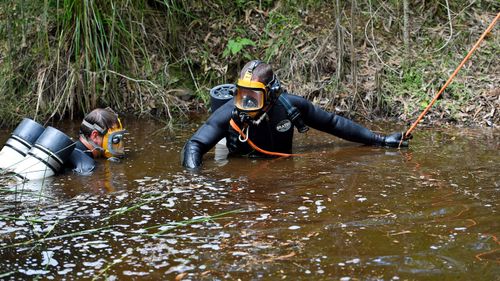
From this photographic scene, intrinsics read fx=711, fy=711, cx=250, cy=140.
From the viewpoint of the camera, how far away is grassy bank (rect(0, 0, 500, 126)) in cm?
693

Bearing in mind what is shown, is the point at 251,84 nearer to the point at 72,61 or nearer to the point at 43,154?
the point at 43,154

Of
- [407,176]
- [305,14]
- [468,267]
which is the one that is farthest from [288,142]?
[305,14]

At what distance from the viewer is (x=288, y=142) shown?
5.59m

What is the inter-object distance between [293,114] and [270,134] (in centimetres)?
24

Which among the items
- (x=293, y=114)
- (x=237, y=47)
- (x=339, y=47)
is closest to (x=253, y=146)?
(x=293, y=114)

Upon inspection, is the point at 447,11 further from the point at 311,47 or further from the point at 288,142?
the point at 288,142

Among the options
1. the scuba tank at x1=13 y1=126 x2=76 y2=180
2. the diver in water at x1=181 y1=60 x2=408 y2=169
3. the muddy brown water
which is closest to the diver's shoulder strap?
the diver in water at x1=181 y1=60 x2=408 y2=169

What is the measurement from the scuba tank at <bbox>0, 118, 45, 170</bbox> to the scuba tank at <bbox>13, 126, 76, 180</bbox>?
0.24ft

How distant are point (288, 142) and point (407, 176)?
1.19 metres

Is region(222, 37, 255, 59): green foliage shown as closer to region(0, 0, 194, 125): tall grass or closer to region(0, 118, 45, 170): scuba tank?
region(0, 0, 194, 125): tall grass

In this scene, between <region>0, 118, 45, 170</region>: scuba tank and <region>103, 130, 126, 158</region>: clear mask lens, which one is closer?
<region>0, 118, 45, 170</region>: scuba tank

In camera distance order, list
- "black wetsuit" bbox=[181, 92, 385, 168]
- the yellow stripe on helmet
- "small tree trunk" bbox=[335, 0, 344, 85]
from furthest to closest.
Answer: "small tree trunk" bbox=[335, 0, 344, 85], "black wetsuit" bbox=[181, 92, 385, 168], the yellow stripe on helmet

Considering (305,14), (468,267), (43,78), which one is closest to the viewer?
(468,267)

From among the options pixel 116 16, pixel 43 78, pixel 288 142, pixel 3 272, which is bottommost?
pixel 3 272
